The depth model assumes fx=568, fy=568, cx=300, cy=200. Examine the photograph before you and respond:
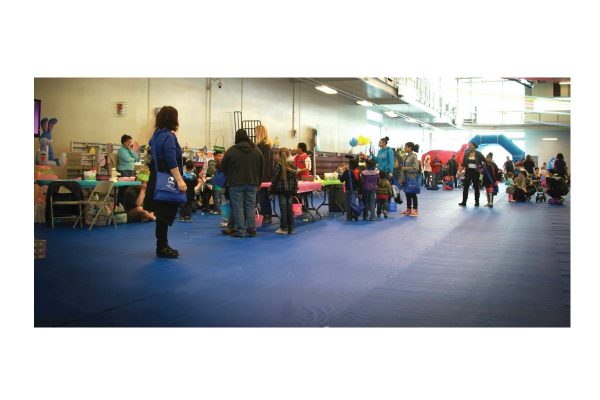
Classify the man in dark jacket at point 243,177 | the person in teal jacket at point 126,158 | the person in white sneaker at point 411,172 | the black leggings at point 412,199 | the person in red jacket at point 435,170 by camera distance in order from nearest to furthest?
the man in dark jacket at point 243,177
the person in teal jacket at point 126,158
the person in white sneaker at point 411,172
the black leggings at point 412,199
the person in red jacket at point 435,170

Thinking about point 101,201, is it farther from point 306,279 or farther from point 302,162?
point 306,279

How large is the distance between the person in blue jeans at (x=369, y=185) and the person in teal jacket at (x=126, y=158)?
150 inches

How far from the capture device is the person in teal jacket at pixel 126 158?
9.30m

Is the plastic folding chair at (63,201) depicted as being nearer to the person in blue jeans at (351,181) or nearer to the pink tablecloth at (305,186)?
the pink tablecloth at (305,186)

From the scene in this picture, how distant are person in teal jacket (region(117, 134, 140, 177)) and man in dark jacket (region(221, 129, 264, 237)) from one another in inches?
120

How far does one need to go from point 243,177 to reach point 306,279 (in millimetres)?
2428

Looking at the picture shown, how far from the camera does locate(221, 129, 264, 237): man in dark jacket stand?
6699 millimetres

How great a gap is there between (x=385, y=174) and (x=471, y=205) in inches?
150

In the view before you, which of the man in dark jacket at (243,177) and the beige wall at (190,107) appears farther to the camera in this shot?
the beige wall at (190,107)

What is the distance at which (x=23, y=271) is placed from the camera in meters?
3.41

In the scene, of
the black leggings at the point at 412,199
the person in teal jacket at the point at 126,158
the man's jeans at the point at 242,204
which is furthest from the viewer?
the black leggings at the point at 412,199

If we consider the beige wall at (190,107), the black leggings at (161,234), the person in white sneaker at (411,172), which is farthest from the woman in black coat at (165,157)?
the person in white sneaker at (411,172)

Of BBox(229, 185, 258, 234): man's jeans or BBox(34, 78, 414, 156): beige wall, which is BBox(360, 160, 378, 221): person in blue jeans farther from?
BBox(34, 78, 414, 156): beige wall
